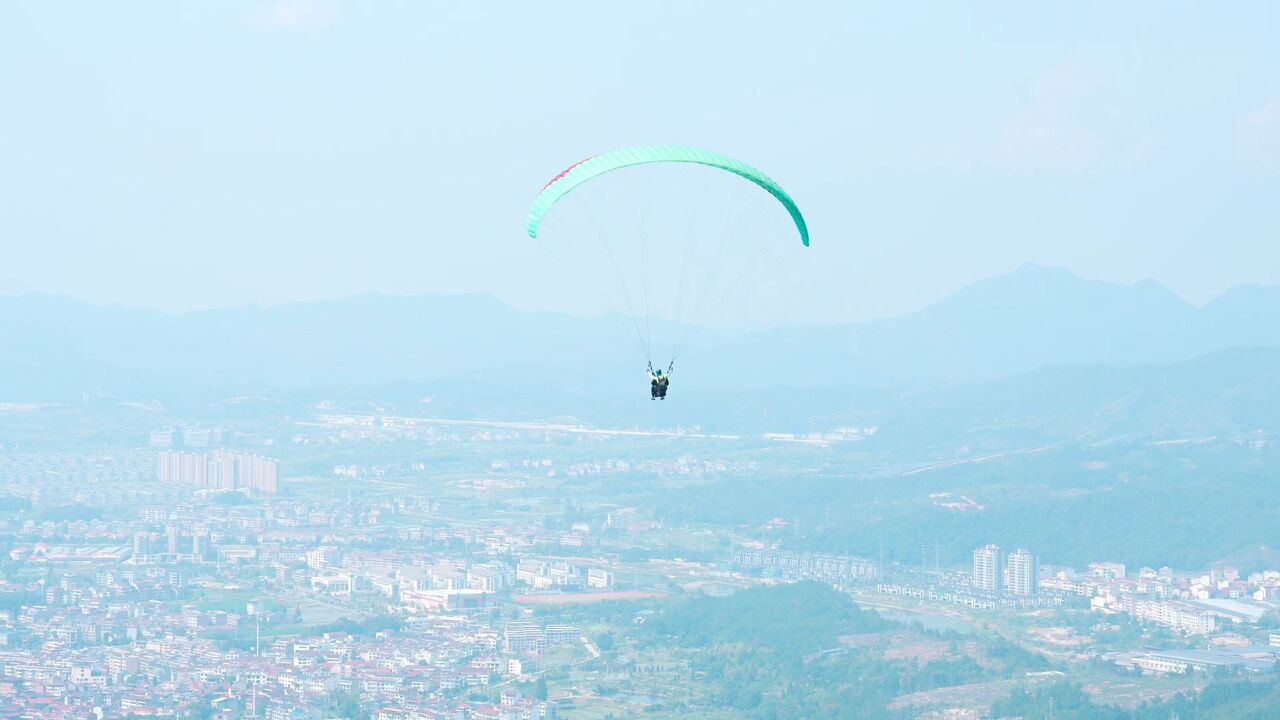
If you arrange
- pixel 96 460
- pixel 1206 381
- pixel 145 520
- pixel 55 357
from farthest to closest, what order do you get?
pixel 55 357, pixel 1206 381, pixel 96 460, pixel 145 520

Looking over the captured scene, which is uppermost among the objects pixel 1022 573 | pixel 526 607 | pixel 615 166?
pixel 615 166

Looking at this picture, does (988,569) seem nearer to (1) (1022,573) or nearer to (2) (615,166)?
(1) (1022,573)

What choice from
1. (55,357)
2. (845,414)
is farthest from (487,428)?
(55,357)

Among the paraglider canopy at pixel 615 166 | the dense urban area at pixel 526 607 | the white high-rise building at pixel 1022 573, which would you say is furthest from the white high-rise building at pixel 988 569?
the paraglider canopy at pixel 615 166

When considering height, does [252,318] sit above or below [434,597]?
above

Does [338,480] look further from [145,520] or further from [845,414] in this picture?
[845,414]

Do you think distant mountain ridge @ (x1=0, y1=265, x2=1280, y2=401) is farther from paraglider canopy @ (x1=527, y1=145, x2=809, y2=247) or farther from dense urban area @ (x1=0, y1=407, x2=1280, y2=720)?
paraglider canopy @ (x1=527, y1=145, x2=809, y2=247)

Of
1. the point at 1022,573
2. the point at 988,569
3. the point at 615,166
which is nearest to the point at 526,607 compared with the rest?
the point at 988,569

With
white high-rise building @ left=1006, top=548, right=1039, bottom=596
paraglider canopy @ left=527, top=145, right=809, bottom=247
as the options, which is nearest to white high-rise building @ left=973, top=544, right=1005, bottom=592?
white high-rise building @ left=1006, top=548, right=1039, bottom=596
